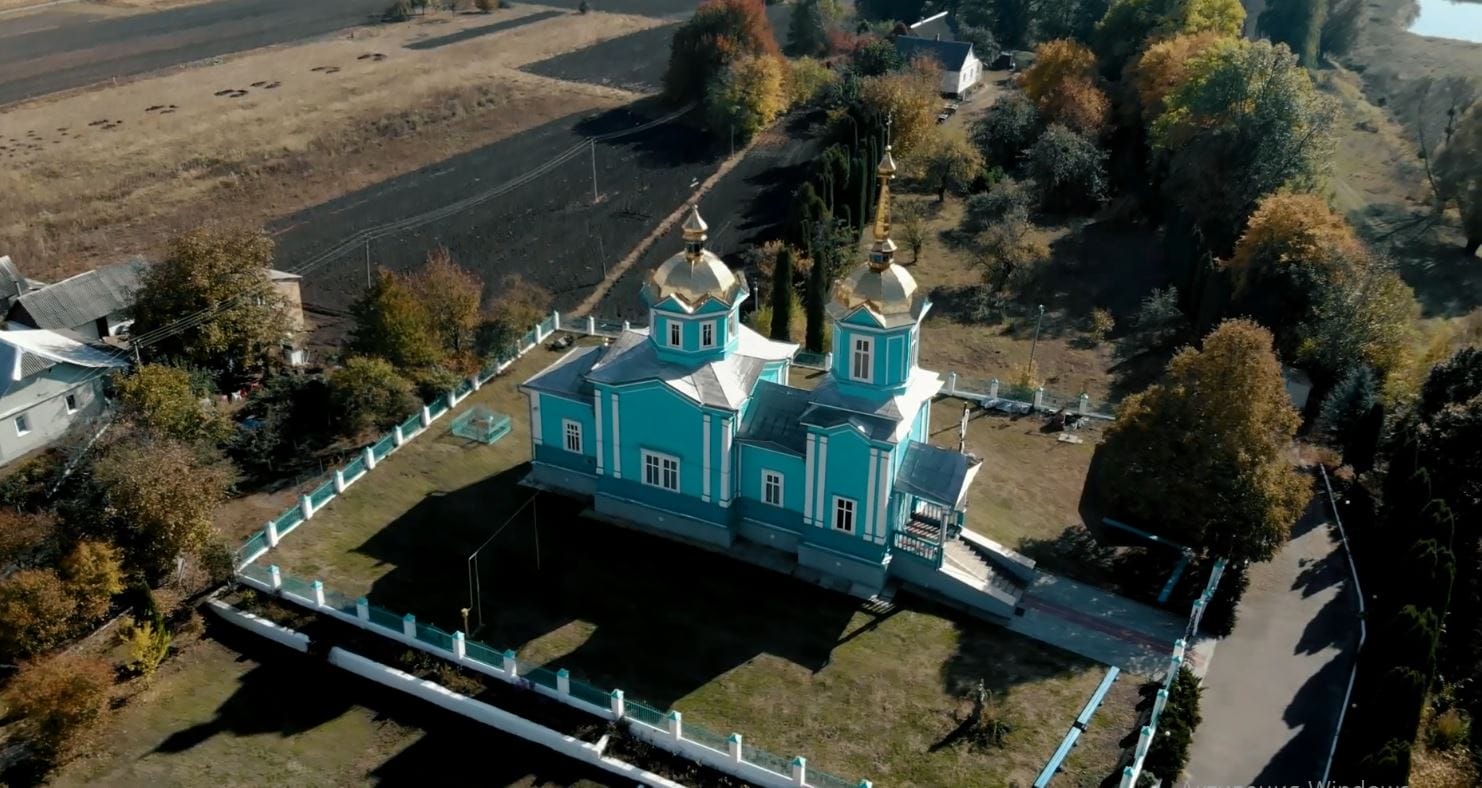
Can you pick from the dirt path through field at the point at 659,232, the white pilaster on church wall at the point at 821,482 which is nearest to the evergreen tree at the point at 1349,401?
the white pilaster on church wall at the point at 821,482

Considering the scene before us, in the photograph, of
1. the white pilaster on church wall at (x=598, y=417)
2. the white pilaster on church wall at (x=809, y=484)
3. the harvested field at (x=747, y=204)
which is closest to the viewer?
the white pilaster on church wall at (x=809, y=484)

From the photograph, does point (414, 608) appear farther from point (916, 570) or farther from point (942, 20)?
point (942, 20)

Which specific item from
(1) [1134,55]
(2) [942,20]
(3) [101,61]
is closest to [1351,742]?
(1) [1134,55]

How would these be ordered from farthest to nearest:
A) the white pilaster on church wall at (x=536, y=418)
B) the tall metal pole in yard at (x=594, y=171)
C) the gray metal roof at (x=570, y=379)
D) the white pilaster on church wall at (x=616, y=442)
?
the tall metal pole in yard at (x=594, y=171)
the white pilaster on church wall at (x=536, y=418)
the gray metal roof at (x=570, y=379)
the white pilaster on church wall at (x=616, y=442)

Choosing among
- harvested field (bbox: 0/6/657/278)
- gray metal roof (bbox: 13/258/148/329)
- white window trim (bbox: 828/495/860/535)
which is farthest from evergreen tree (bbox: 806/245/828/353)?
harvested field (bbox: 0/6/657/278)

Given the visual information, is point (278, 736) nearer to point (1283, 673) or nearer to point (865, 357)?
point (865, 357)

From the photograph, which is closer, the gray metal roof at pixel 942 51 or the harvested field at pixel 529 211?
the harvested field at pixel 529 211

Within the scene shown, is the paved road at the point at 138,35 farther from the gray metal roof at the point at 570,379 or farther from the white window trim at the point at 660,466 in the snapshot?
the white window trim at the point at 660,466

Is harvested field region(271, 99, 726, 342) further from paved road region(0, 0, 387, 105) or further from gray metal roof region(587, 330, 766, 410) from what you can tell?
paved road region(0, 0, 387, 105)
